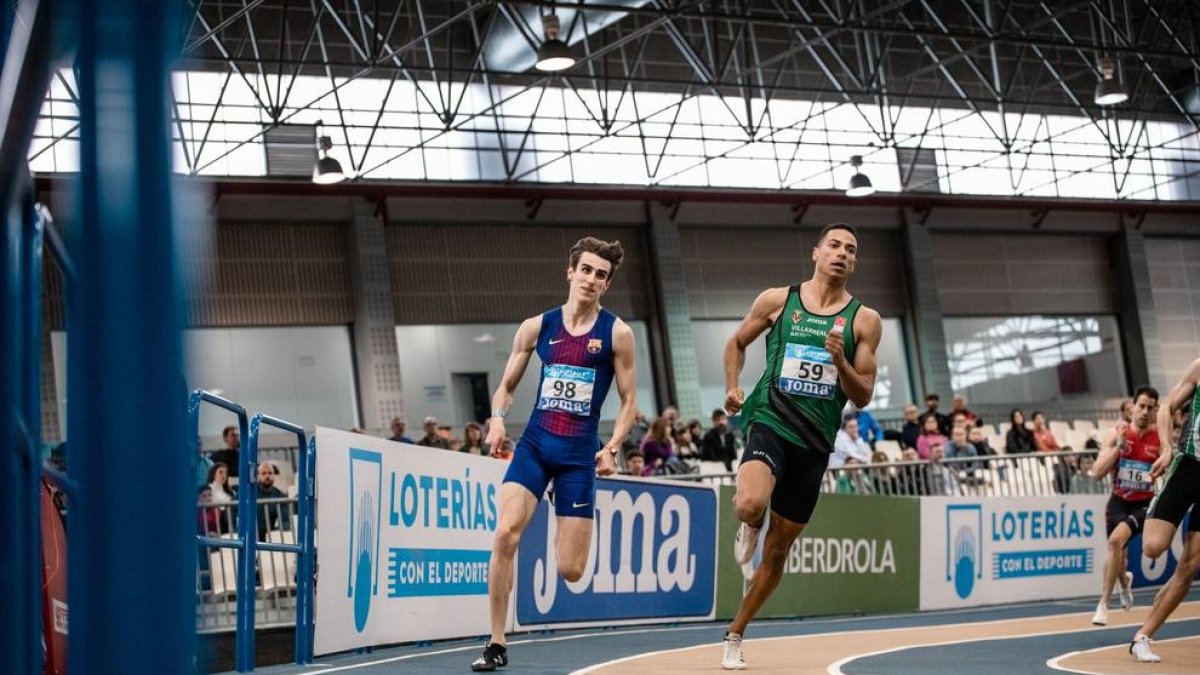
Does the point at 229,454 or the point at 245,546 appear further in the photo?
the point at 229,454

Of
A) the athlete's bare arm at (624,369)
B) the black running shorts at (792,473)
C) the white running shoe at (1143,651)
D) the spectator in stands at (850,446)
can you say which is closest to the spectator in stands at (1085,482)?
the spectator in stands at (850,446)

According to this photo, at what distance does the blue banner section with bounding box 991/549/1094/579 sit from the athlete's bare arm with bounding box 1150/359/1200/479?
7356 millimetres

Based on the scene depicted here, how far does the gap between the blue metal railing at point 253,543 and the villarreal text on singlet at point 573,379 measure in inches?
65.1

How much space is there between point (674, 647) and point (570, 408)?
8.91 feet

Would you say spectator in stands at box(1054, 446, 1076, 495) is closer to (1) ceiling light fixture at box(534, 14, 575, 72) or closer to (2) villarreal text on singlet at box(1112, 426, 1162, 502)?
(2) villarreal text on singlet at box(1112, 426, 1162, 502)

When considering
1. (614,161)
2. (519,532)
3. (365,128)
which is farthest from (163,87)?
(614,161)

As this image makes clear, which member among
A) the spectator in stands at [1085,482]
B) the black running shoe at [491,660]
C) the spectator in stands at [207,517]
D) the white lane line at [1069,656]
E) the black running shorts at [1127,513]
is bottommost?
the white lane line at [1069,656]

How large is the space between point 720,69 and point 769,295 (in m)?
23.2

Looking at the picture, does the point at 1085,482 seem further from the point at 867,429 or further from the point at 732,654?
the point at 732,654

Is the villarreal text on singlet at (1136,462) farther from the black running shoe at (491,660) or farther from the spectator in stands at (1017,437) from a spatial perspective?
the spectator in stands at (1017,437)

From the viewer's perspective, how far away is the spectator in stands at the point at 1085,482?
19.1m

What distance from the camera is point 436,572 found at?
35.2 ft

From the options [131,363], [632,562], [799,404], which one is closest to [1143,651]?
[799,404]

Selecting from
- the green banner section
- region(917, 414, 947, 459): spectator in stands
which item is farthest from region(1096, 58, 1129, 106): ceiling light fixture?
the green banner section
